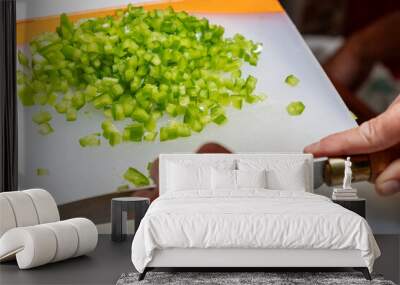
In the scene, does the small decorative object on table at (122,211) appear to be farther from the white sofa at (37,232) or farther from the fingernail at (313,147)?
the fingernail at (313,147)

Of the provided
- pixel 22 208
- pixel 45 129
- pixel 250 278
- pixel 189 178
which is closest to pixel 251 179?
pixel 189 178

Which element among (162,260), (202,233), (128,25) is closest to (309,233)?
(202,233)

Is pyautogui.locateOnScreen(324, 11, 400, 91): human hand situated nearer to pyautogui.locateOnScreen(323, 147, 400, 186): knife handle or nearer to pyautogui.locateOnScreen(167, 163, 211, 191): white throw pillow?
pyautogui.locateOnScreen(323, 147, 400, 186): knife handle

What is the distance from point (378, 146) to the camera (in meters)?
6.75

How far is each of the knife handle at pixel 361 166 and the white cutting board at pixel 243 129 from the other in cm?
32

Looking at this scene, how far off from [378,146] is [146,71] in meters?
2.39

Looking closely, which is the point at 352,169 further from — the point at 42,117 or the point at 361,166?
the point at 42,117

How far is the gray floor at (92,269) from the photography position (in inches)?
187

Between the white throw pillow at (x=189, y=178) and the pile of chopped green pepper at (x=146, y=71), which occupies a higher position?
the pile of chopped green pepper at (x=146, y=71)

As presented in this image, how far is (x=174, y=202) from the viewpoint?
5.18 meters

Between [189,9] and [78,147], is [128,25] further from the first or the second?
[78,147]

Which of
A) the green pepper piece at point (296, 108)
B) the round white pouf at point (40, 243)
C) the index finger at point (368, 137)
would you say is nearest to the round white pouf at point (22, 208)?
the round white pouf at point (40, 243)

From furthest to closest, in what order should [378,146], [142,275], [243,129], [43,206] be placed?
1. [243,129]
2. [378,146]
3. [43,206]
4. [142,275]

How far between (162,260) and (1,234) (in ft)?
4.33
